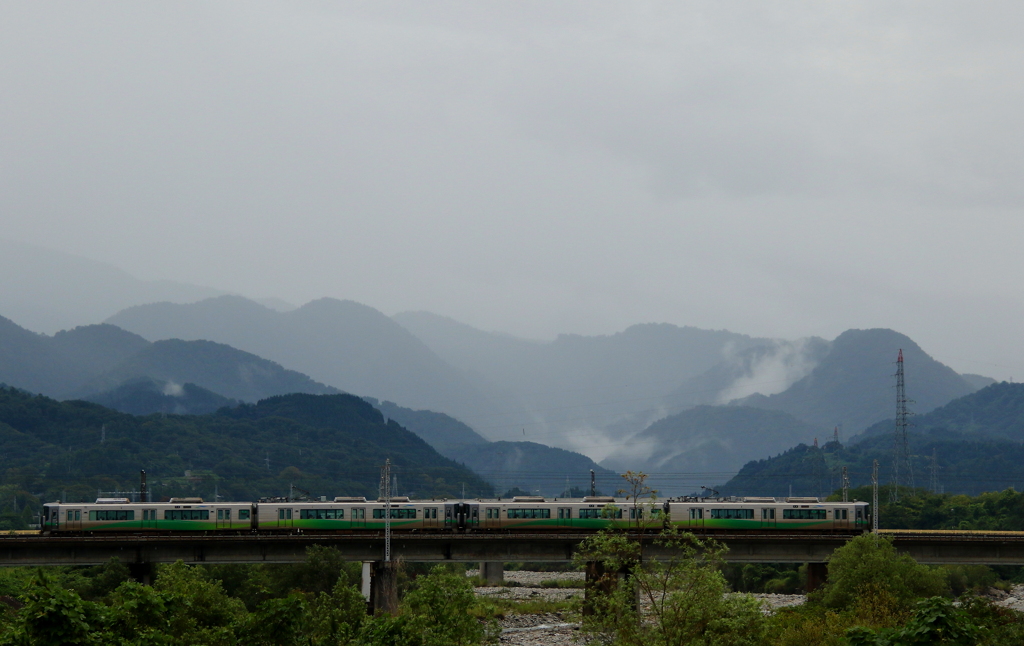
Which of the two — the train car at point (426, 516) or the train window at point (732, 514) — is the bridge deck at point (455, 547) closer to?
the train car at point (426, 516)

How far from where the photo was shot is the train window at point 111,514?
103812mm

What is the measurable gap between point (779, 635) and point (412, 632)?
103 feet

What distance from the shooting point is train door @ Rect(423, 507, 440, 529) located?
104438mm

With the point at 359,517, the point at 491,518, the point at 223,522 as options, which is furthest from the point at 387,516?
the point at 223,522

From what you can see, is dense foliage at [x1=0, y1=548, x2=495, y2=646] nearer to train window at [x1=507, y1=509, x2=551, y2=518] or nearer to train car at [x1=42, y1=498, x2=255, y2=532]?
train car at [x1=42, y1=498, x2=255, y2=532]

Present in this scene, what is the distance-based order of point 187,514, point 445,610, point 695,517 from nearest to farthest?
1. point 445,610
2. point 187,514
3. point 695,517

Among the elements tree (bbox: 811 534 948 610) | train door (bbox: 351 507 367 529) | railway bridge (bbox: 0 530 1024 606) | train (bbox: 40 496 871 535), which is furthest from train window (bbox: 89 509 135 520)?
tree (bbox: 811 534 948 610)

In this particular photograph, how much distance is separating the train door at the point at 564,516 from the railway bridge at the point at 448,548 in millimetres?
1540

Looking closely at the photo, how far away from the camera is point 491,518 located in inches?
4168

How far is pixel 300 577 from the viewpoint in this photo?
108 m

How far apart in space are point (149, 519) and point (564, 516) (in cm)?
3975

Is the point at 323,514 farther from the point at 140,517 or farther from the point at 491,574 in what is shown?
the point at 491,574

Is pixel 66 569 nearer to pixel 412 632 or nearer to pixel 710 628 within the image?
pixel 412 632

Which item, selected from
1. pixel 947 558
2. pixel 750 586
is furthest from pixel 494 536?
pixel 750 586
